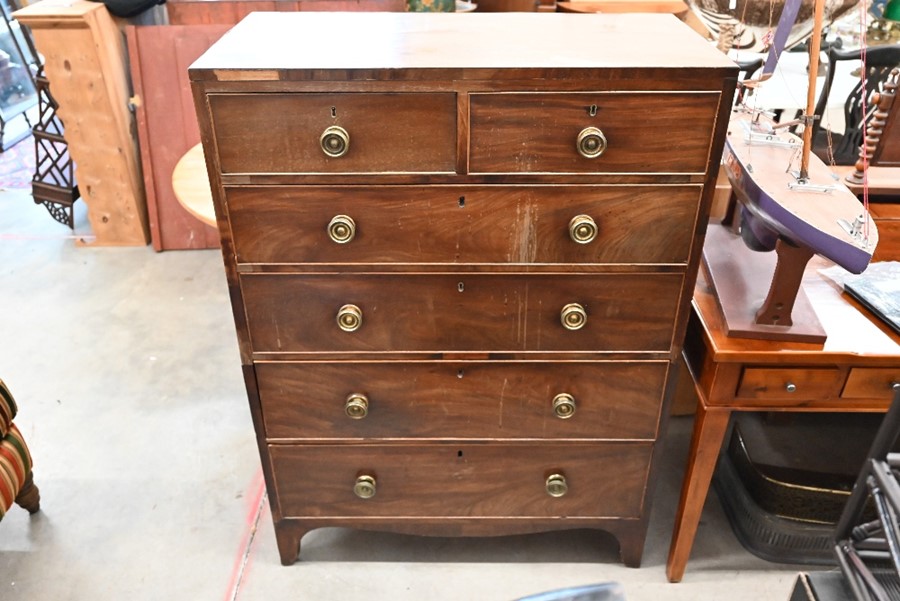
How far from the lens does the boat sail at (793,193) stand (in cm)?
128

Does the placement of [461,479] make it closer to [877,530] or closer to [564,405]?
[564,405]

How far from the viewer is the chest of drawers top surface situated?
1.17 m

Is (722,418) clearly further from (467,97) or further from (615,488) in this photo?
(467,97)

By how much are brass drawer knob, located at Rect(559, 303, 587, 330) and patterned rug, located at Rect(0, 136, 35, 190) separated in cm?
364

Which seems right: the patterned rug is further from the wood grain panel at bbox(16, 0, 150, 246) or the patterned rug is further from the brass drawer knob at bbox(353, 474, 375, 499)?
the brass drawer knob at bbox(353, 474, 375, 499)

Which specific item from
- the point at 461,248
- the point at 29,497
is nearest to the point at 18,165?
the point at 29,497

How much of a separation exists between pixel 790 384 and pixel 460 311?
67 centimetres

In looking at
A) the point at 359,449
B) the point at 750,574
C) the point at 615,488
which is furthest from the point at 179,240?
the point at 750,574

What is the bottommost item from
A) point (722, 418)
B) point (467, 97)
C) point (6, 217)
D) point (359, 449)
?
point (6, 217)

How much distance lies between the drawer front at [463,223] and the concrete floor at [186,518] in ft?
2.98

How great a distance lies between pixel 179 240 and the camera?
3.38 meters

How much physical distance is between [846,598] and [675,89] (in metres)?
0.85

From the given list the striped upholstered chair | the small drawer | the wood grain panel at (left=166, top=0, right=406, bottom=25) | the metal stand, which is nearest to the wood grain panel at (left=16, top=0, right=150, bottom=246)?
the wood grain panel at (left=166, top=0, right=406, bottom=25)

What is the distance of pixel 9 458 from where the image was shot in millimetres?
1774
